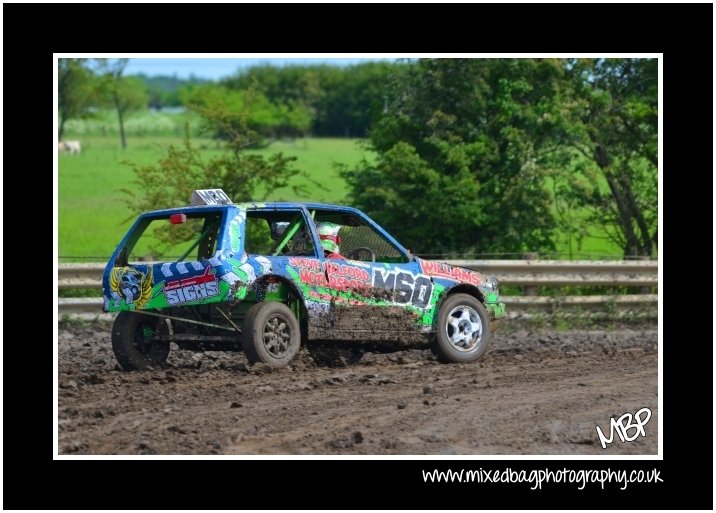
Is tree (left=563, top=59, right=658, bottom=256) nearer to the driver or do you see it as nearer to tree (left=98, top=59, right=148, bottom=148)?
the driver

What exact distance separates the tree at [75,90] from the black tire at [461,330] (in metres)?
21.0

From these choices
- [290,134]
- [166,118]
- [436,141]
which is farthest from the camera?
[166,118]

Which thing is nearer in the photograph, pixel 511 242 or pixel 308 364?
pixel 308 364

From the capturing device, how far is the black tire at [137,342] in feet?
→ 37.8

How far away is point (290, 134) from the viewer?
156ft

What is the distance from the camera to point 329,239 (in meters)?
11.9

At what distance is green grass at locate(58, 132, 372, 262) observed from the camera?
23.7 metres

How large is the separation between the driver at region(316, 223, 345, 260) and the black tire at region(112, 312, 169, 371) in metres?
1.71

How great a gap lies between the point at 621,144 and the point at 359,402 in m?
11.8

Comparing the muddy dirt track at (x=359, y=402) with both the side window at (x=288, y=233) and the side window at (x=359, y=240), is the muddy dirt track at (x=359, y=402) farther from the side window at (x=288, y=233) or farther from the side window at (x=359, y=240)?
the side window at (x=288, y=233)

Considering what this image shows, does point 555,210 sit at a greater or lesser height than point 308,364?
greater

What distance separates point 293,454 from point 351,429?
2.75 feet

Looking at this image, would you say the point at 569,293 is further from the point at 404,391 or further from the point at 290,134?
the point at 290,134

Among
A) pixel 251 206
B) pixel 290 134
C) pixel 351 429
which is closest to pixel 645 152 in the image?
pixel 251 206
